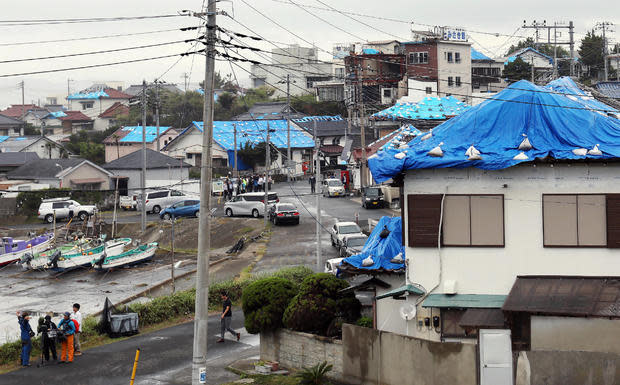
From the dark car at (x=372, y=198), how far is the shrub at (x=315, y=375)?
122 ft

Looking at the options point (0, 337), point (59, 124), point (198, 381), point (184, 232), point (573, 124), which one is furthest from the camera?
point (59, 124)

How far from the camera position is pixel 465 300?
20703 mm

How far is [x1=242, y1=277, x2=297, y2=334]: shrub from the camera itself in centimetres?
2274

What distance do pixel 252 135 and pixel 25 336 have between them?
2746 inches

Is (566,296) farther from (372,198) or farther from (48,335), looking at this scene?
(372,198)

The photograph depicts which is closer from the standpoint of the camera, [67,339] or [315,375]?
[315,375]

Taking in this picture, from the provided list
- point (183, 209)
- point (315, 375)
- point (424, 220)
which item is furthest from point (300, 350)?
point (183, 209)

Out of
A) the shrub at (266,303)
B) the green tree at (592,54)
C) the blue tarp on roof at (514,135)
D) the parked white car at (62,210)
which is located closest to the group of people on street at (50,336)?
the shrub at (266,303)

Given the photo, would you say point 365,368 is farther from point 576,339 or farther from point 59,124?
point 59,124

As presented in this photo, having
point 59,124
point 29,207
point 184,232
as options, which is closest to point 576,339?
point 184,232

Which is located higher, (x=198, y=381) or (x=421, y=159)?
(x=421, y=159)

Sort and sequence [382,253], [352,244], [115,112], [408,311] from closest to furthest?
[408,311] < [382,253] < [352,244] < [115,112]

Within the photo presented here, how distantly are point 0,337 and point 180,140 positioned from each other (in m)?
59.5

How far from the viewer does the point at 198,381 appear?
17688mm
